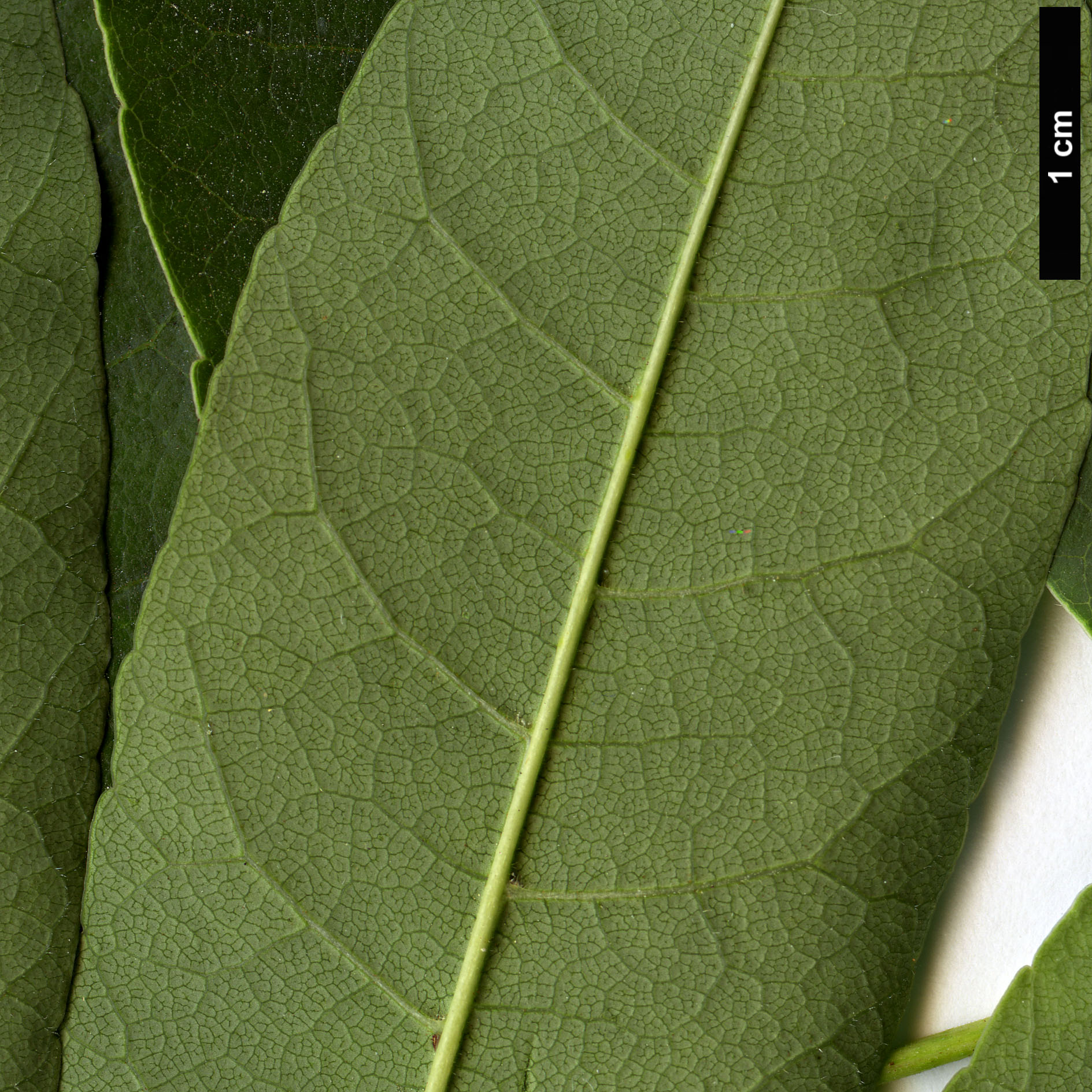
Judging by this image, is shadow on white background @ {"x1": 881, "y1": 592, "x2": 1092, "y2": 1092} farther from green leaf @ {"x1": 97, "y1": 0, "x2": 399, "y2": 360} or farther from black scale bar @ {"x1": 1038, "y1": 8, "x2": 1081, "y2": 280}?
green leaf @ {"x1": 97, "y1": 0, "x2": 399, "y2": 360}

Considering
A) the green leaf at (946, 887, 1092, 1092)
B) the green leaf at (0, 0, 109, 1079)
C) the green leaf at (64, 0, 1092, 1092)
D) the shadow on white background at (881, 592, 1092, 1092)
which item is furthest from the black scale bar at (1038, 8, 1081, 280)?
the green leaf at (0, 0, 109, 1079)

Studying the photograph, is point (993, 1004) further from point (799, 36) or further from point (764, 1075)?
point (799, 36)

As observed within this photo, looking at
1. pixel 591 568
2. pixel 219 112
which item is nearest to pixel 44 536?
pixel 219 112

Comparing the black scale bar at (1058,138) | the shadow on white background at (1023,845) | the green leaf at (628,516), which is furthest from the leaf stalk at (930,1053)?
the black scale bar at (1058,138)

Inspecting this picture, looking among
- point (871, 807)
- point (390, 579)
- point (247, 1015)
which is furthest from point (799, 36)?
point (247, 1015)

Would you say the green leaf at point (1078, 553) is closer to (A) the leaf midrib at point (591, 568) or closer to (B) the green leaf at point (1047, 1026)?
(B) the green leaf at point (1047, 1026)
